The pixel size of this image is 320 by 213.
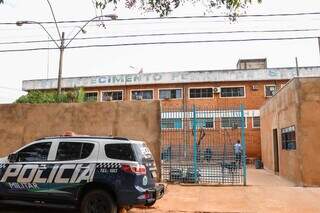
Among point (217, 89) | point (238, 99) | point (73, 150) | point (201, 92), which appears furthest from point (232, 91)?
point (73, 150)

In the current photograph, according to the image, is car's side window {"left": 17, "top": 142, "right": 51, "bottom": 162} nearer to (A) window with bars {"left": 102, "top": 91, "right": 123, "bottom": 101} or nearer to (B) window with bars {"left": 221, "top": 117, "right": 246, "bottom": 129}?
(B) window with bars {"left": 221, "top": 117, "right": 246, "bottom": 129}

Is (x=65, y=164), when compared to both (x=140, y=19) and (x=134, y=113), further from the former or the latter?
(x=140, y=19)

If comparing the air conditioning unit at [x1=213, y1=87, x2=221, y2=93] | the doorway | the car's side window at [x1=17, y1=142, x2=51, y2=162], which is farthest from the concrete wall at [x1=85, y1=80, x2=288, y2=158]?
the car's side window at [x1=17, y1=142, x2=51, y2=162]

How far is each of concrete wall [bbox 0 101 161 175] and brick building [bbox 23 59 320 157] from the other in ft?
74.3

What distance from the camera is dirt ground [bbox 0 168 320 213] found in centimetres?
1098

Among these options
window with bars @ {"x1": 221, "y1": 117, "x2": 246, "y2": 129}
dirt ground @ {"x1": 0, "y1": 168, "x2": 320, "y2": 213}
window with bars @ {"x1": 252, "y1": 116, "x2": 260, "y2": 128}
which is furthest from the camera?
window with bars @ {"x1": 252, "y1": 116, "x2": 260, "y2": 128}

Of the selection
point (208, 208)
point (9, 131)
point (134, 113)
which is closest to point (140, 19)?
point (134, 113)

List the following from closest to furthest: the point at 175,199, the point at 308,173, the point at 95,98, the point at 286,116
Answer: the point at 175,199, the point at 308,173, the point at 286,116, the point at 95,98

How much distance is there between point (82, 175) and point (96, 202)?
67 centimetres

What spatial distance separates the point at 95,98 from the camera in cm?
4200

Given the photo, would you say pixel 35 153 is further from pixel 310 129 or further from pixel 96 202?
pixel 310 129

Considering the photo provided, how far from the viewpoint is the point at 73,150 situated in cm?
965

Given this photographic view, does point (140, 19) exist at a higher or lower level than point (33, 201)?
higher

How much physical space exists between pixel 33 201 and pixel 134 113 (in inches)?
246
